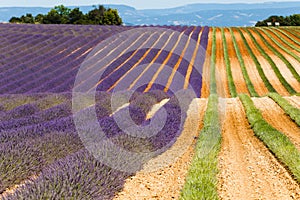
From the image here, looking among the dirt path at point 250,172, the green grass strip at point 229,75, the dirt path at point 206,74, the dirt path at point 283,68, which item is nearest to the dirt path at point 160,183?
the dirt path at point 250,172

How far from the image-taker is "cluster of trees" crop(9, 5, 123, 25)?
6850 centimetres

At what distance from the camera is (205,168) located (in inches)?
202

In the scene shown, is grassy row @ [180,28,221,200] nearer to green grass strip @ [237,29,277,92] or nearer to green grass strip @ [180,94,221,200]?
green grass strip @ [180,94,221,200]

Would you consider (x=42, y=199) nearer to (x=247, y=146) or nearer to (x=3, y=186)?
(x=3, y=186)

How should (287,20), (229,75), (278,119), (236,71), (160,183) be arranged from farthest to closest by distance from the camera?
(287,20), (236,71), (229,75), (278,119), (160,183)

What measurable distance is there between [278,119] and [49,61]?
15.9 meters

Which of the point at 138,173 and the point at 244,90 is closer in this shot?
the point at 138,173

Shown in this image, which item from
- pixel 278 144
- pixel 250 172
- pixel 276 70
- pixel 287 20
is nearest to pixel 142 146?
pixel 250 172

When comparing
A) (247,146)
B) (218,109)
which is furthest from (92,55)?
(247,146)

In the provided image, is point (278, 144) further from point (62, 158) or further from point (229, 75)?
point (229, 75)

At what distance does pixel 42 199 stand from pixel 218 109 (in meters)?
7.07

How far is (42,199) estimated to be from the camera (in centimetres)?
330

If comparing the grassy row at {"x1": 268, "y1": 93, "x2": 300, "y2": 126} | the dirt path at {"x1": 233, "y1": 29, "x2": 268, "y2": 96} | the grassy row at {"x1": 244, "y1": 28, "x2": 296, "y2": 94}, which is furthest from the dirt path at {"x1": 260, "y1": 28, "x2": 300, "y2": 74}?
the grassy row at {"x1": 268, "y1": 93, "x2": 300, "y2": 126}

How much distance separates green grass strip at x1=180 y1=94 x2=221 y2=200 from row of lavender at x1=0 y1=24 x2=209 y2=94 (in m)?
9.61
